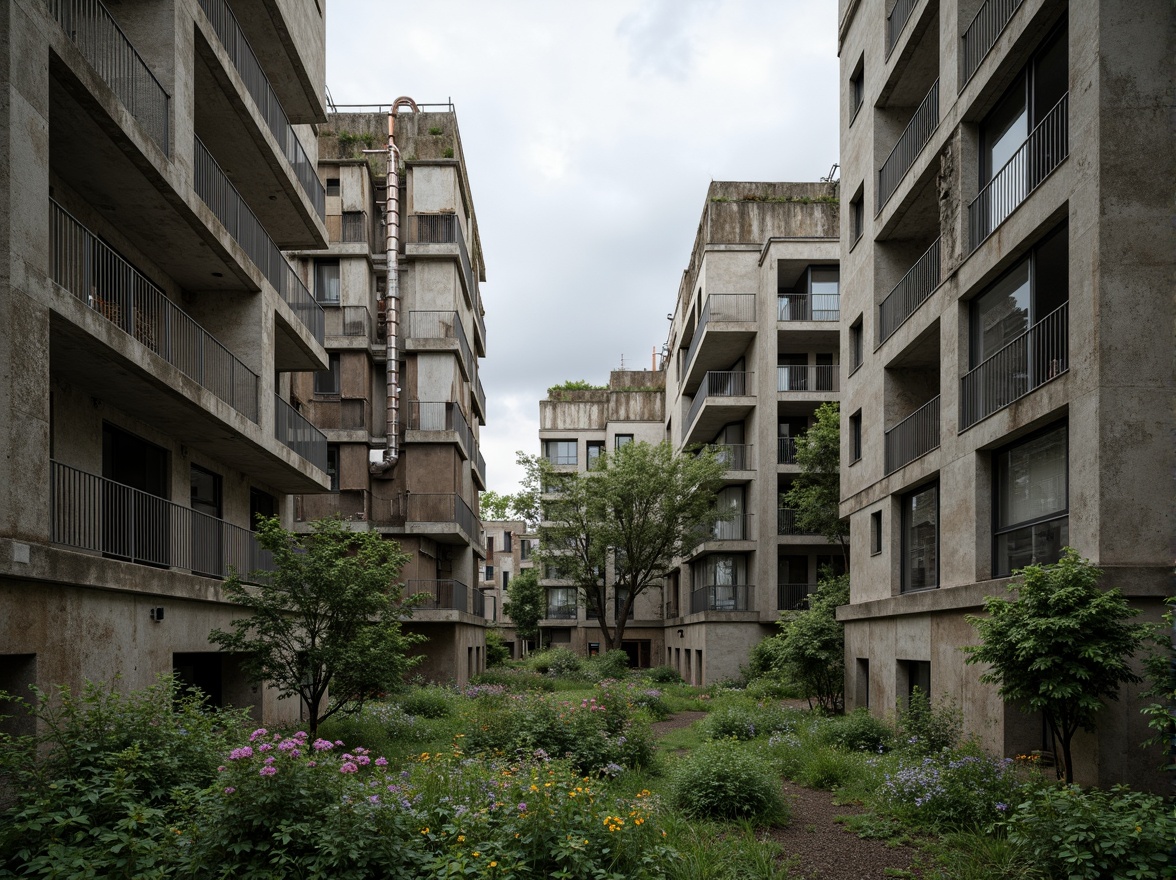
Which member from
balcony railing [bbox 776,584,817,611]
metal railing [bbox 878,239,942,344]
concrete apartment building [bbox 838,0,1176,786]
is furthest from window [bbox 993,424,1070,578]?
balcony railing [bbox 776,584,817,611]

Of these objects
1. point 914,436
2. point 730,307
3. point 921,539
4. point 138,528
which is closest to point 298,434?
point 138,528

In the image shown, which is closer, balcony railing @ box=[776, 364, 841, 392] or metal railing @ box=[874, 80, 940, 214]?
metal railing @ box=[874, 80, 940, 214]

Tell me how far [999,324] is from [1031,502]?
320cm

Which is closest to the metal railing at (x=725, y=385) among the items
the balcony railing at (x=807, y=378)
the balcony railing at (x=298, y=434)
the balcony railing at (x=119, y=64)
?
the balcony railing at (x=807, y=378)

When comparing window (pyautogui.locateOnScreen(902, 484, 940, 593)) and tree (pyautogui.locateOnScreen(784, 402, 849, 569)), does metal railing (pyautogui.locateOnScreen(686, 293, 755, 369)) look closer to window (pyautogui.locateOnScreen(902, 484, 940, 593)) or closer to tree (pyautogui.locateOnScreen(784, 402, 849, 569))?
tree (pyautogui.locateOnScreen(784, 402, 849, 569))

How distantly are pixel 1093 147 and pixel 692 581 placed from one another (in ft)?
105

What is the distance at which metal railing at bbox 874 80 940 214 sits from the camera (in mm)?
17969

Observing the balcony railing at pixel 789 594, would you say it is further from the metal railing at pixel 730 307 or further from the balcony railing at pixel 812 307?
the metal railing at pixel 730 307

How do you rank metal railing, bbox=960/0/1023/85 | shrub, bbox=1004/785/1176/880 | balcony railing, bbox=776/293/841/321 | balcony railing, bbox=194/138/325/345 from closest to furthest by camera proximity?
shrub, bbox=1004/785/1176/880 → metal railing, bbox=960/0/1023/85 → balcony railing, bbox=194/138/325/345 → balcony railing, bbox=776/293/841/321

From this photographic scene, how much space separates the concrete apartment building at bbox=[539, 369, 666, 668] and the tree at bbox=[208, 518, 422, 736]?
3847cm

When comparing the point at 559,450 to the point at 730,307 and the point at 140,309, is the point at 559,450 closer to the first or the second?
the point at 730,307

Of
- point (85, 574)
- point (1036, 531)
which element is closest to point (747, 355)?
point (1036, 531)

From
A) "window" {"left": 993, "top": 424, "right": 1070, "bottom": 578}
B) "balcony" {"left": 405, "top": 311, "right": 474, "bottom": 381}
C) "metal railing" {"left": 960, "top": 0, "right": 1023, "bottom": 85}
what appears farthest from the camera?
"balcony" {"left": 405, "top": 311, "right": 474, "bottom": 381}

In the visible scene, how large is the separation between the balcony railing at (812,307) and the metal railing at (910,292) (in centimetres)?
1340
